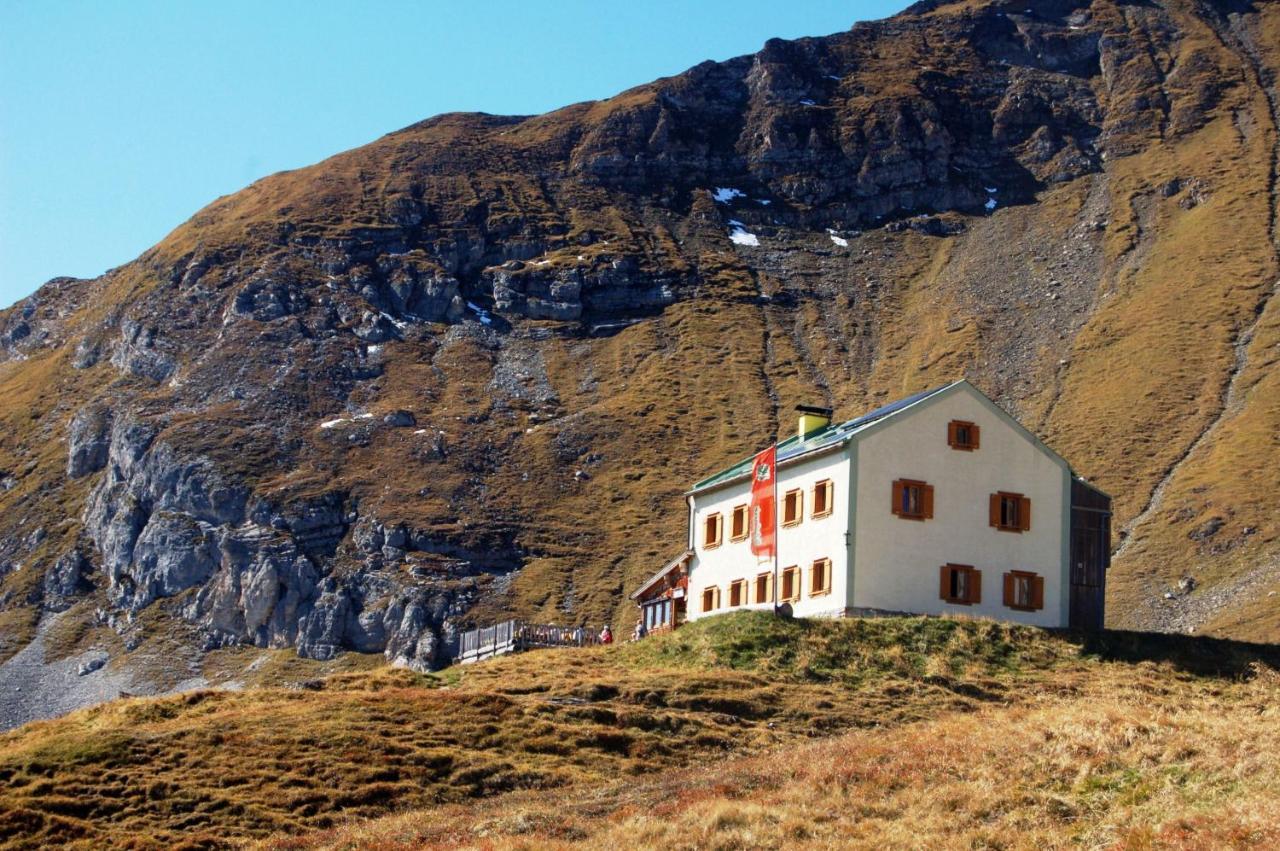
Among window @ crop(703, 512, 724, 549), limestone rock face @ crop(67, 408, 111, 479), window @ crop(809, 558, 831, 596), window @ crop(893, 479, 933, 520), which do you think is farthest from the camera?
limestone rock face @ crop(67, 408, 111, 479)

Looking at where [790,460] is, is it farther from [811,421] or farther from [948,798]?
[948,798]

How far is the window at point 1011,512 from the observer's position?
196ft

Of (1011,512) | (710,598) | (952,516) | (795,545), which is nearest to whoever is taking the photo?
(952,516)

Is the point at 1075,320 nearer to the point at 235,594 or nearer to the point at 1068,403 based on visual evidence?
the point at 1068,403

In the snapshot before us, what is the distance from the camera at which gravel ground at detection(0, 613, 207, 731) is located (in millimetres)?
129625

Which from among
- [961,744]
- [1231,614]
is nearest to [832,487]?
[961,744]

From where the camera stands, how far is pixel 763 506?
203 ft

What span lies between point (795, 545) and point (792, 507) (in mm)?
1689

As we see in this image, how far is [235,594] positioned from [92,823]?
115m

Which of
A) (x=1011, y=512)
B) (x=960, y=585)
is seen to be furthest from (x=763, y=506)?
(x=1011, y=512)

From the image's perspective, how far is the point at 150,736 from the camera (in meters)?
39.8

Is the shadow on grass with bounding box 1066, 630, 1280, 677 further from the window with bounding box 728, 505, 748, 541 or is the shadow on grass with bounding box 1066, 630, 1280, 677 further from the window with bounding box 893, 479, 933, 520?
the window with bounding box 728, 505, 748, 541

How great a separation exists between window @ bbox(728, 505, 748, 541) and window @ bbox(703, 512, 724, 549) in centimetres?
88

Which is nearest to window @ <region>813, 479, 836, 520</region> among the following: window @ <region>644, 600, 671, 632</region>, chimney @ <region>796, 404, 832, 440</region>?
chimney @ <region>796, 404, 832, 440</region>
